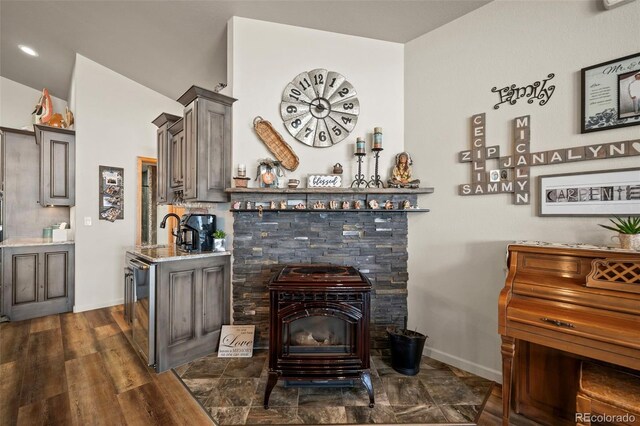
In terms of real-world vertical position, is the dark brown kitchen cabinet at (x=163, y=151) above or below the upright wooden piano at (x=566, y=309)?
above

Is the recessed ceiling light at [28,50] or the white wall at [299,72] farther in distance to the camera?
the recessed ceiling light at [28,50]

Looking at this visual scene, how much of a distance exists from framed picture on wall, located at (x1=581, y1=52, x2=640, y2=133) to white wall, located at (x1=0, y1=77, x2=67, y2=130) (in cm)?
653

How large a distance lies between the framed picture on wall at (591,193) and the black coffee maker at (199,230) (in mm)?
2741

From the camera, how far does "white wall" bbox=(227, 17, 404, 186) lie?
8.24 feet

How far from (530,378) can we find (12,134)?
608 cm

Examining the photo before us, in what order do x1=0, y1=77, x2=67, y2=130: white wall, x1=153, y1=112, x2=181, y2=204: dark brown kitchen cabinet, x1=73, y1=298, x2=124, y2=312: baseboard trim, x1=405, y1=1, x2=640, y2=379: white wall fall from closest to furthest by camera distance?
x1=405, y1=1, x2=640, y2=379: white wall
x1=153, y1=112, x2=181, y2=204: dark brown kitchen cabinet
x1=73, y1=298, x2=124, y2=312: baseboard trim
x1=0, y1=77, x2=67, y2=130: white wall

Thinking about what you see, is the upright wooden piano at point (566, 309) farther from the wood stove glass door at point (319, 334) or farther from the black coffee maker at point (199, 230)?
the black coffee maker at point (199, 230)

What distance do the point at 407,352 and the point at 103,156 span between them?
4444 mm

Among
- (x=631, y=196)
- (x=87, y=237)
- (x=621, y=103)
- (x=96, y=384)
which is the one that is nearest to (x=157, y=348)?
(x=96, y=384)

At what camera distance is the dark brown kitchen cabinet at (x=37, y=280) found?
10.4ft

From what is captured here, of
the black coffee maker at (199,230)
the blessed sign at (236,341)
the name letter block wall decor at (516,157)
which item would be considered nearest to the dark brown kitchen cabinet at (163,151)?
the black coffee maker at (199,230)

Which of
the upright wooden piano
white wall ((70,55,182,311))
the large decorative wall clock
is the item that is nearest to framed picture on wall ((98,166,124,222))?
white wall ((70,55,182,311))

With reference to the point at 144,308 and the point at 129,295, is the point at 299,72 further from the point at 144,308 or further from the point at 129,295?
the point at 129,295

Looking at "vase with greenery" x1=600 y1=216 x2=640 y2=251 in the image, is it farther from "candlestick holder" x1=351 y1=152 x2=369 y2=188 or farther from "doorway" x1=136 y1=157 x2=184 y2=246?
"doorway" x1=136 y1=157 x2=184 y2=246
